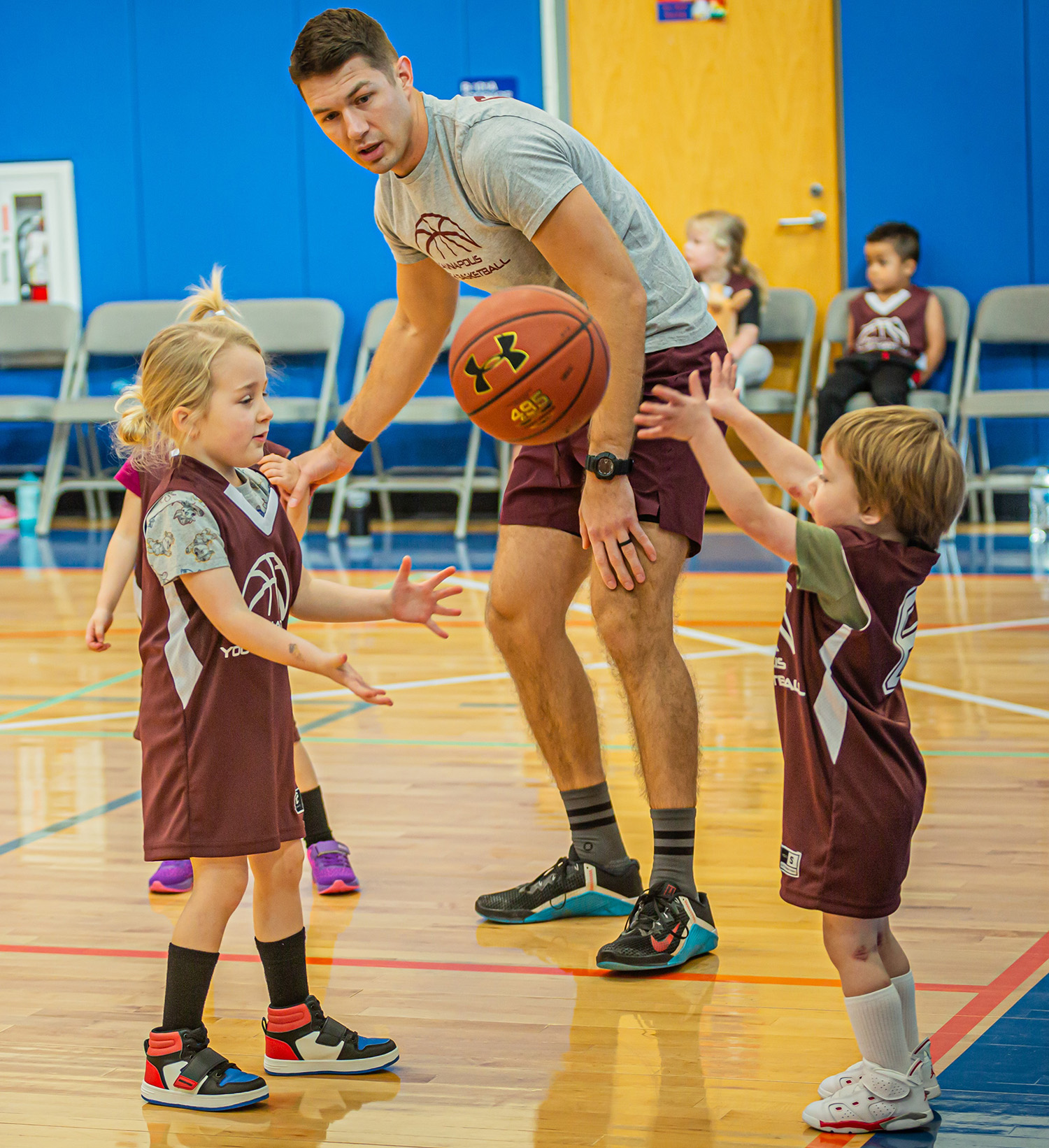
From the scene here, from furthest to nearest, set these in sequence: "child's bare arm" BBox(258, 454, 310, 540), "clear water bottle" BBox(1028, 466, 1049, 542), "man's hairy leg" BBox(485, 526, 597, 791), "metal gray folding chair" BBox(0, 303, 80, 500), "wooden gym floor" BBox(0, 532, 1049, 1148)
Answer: "metal gray folding chair" BBox(0, 303, 80, 500) → "clear water bottle" BBox(1028, 466, 1049, 542) → "man's hairy leg" BBox(485, 526, 597, 791) → "child's bare arm" BBox(258, 454, 310, 540) → "wooden gym floor" BBox(0, 532, 1049, 1148)

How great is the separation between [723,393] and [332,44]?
37.6 inches

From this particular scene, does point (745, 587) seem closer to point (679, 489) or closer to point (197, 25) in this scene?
point (679, 489)

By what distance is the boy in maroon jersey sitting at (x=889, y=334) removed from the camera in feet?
25.0

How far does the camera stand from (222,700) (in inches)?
86.4

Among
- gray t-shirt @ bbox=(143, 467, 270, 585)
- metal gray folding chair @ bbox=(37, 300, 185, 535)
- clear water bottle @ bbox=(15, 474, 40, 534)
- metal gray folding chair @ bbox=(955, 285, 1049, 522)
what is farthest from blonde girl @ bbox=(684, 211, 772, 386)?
gray t-shirt @ bbox=(143, 467, 270, 585)

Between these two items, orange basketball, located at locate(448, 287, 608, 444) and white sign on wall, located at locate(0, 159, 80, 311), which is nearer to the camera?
orange basketball, located at locate(448, 287, 608, 444)

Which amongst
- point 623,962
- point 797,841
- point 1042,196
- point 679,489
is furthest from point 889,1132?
point 1042,196

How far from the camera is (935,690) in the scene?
445 centimetres

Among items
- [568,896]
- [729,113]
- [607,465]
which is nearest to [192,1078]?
[568,896]

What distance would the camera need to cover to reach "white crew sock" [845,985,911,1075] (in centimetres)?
200

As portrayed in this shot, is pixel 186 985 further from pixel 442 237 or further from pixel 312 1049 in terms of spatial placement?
pixel 442 237

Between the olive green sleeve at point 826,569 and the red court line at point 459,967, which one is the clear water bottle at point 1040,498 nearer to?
the red court line at point 459,967

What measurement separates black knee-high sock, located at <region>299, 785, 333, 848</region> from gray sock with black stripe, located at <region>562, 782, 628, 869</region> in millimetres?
526

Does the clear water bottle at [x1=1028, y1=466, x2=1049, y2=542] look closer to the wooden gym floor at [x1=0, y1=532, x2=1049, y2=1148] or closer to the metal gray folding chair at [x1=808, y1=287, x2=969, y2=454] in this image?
the metal gray folding chair at [x1=808, y1=287, x2=969, y2=454]
